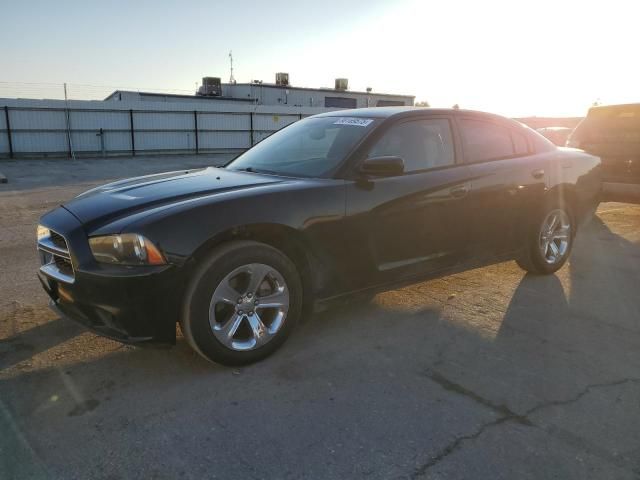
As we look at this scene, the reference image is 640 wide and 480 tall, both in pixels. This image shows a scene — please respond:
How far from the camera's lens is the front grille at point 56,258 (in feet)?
9.80

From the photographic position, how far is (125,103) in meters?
24.8

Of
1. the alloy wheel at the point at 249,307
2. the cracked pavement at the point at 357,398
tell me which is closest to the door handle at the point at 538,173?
the cracked pavement at the point at 357,398

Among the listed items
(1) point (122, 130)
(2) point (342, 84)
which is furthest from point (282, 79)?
(1) point (122, 130)

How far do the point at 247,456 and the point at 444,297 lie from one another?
2.60m

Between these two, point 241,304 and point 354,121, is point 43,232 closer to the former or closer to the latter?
point 241,304

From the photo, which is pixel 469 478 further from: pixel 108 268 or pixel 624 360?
pixel 108 268

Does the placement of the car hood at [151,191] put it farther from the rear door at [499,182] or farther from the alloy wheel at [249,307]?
the rear door at [499,182]

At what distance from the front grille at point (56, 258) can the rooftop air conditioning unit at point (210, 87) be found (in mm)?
39273

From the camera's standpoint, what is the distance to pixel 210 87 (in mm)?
40500

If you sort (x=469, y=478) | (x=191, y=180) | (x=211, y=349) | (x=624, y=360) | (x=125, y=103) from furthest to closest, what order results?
(x=125, y=103), (x=191, y=180), (x=624, y=360), (x=211, y=349), (x=469, y=478)

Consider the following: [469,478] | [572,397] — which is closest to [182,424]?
[469,478]

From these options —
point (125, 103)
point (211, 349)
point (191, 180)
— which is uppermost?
point (125, 103)

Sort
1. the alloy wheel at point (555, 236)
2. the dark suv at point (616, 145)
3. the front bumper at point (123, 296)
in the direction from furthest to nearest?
the dark suv at point (616, 145) < the alloy wheel at point (555, 236) < the front bumper at point (123, 296)

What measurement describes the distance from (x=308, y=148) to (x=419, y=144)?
0.87 meters
